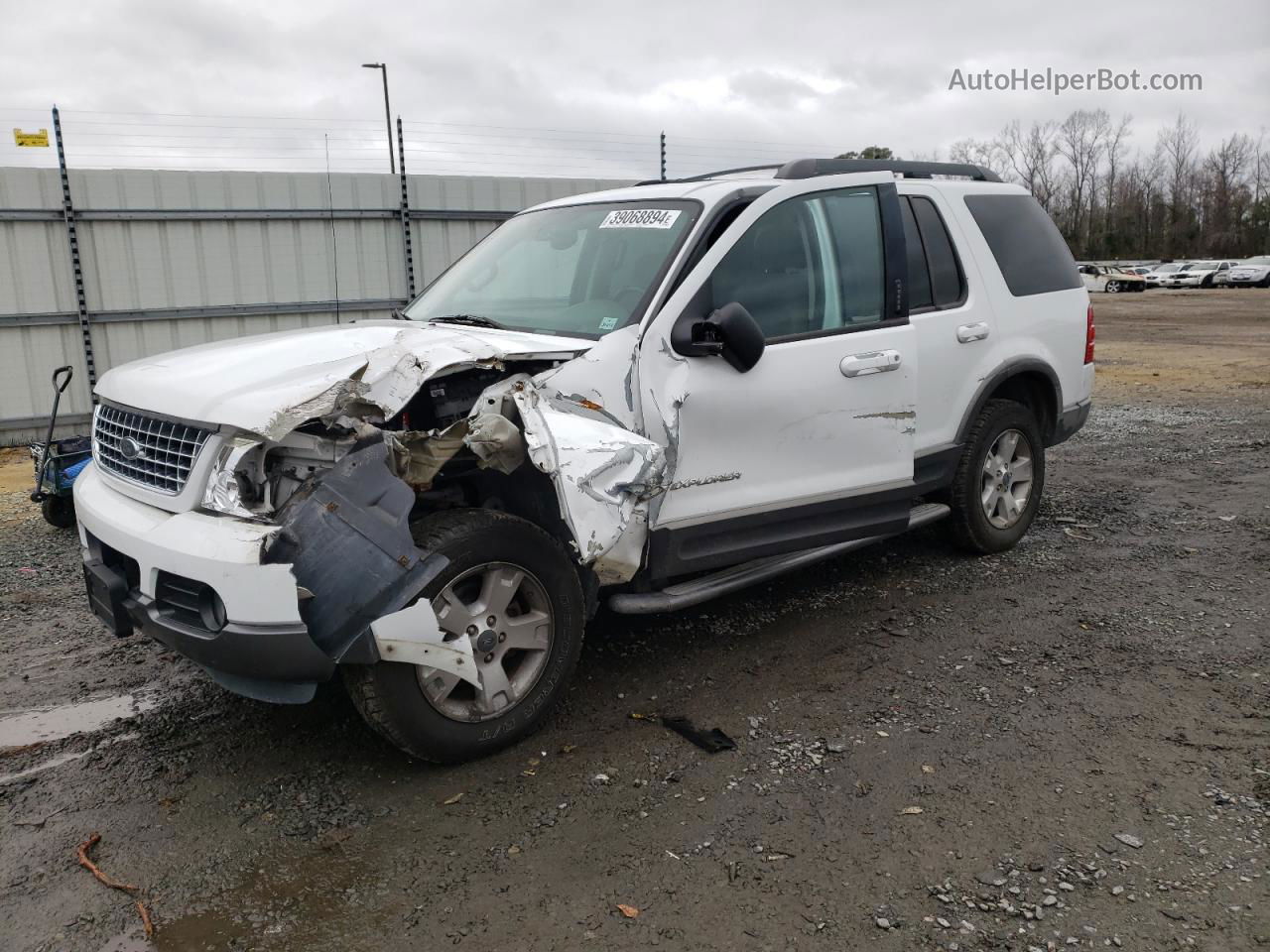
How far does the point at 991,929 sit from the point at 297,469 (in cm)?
245

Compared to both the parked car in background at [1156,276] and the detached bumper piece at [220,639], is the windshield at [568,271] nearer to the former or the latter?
the detached bumper piece at [220,639]

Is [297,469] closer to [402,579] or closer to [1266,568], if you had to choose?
[402,579]

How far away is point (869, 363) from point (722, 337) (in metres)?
0.94

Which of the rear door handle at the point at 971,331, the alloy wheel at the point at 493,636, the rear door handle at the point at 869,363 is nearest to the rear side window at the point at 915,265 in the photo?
the rear door handle at the point at 971,331

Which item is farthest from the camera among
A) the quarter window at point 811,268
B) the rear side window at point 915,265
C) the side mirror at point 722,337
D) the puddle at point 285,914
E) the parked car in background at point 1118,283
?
the parked car in background at point 1118,283

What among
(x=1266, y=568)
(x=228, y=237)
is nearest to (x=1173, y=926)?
(x=1266, y=568)

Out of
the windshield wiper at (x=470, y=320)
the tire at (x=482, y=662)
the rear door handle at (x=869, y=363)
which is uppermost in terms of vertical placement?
the windshield wiper at (x=470, y=320)

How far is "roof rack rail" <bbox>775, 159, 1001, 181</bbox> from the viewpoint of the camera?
443 cm

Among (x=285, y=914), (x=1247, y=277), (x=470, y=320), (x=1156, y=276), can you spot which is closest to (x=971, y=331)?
(x=470, y=320)

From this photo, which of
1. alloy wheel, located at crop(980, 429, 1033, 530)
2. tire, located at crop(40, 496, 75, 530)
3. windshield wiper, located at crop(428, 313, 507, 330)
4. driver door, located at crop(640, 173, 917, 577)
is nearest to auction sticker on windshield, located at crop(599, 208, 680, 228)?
driver door, located at crop(640, 173, 917, 577)

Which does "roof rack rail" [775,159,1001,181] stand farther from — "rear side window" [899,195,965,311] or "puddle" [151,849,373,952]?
"puddle" [151,849,373,952]

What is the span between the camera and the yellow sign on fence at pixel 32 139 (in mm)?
9484

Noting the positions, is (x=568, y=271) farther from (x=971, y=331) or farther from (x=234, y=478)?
(x=971, y=331)

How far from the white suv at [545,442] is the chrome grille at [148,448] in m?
0.01
